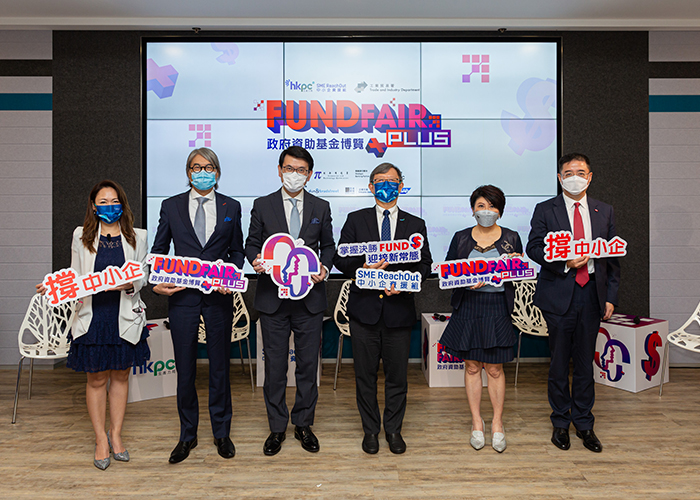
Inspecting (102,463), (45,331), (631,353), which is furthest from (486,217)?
(45,331)

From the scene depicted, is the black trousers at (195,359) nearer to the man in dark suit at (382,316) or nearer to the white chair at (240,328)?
the man in dark suit at (382,316)

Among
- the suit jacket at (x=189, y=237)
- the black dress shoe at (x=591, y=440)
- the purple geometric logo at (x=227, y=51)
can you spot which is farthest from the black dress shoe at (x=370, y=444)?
the purple geometric logo at (x=227, y=51)

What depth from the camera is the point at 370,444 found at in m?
2.74

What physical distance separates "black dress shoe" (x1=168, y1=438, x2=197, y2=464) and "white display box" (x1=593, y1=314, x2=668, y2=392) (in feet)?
11.3

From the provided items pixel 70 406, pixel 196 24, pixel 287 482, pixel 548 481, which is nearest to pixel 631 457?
pixel 548 481

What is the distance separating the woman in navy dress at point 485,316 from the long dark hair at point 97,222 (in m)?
1.90

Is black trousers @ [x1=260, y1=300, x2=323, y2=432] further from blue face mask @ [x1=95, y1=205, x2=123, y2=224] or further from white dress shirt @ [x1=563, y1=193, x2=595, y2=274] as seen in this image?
white dress shirt @ [x1=563, y1=193, x2=595, y2=274]

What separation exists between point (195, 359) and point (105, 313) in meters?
0.56

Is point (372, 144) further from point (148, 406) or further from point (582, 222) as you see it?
point (148, 406)

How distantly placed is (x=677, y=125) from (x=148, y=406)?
18.5ft

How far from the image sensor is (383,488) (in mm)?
2369

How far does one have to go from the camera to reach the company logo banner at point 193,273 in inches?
98.7

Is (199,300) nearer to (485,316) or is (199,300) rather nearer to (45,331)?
(485,316)

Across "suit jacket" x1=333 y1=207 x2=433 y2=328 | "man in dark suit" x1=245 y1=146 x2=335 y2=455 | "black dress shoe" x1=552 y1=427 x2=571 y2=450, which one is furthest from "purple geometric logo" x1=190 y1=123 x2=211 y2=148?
"black dress shoe" x1=552 y1=427 x2=571 y2=450
